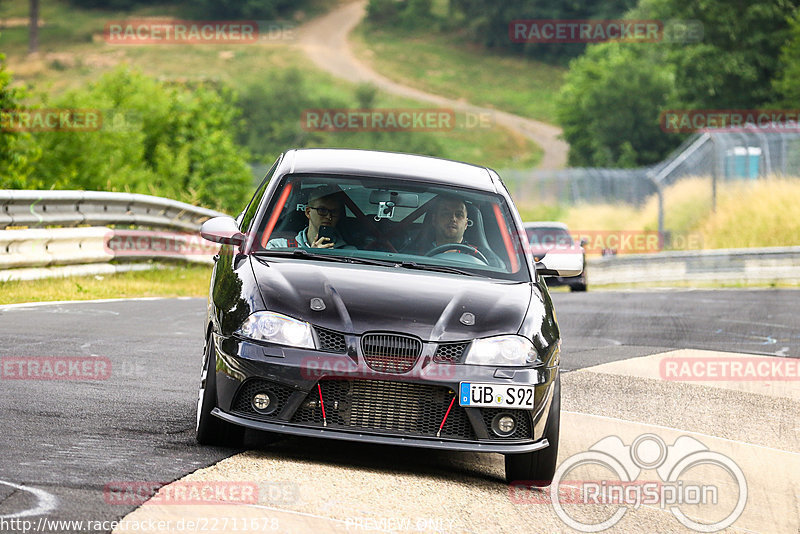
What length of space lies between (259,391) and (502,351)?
1.19 meters

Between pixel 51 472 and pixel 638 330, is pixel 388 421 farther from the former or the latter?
pixel 638 330

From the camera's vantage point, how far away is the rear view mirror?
7.41 metres

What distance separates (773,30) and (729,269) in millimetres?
38640

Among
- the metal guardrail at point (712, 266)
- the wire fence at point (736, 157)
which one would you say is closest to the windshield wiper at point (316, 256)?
the metal guardrail at point (712, 266)

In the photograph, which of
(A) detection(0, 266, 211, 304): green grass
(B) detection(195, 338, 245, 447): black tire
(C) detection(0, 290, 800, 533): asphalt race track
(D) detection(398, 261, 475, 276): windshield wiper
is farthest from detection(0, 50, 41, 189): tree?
(B) detection(195, 338, 245, 447): black tire

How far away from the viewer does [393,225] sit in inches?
291

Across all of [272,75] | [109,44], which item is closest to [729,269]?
[272,75]

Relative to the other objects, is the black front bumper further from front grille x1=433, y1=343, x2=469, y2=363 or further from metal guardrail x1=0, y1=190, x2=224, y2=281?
metal guardrail x1=0, y1=190, x2=224, y2=281

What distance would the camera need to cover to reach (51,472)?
559 cm

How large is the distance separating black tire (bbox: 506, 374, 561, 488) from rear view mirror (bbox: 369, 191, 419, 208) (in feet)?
5.08

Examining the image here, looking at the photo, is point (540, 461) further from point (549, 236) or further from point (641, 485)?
point (549, 236)

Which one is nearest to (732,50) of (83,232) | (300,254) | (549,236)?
(549,236)

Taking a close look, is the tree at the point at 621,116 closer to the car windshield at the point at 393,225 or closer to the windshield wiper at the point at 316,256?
the car windshield at the point at 393,225

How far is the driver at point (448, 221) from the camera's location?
734 centimetres
